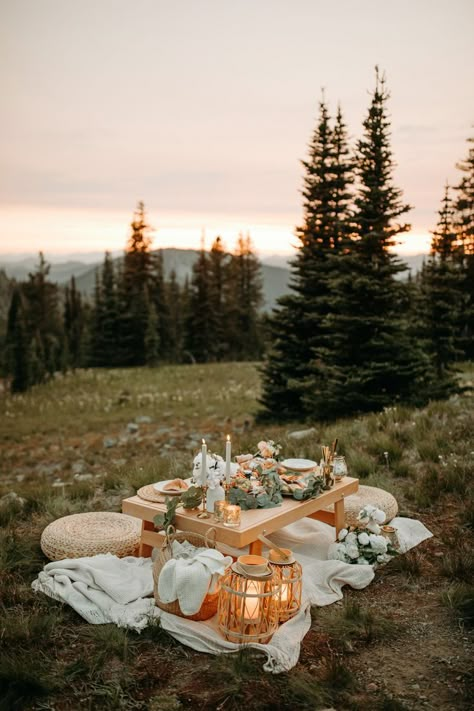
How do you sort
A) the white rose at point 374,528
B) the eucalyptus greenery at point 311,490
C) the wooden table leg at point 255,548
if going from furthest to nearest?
the white rose at point 374,528, the eucalyptus greenery at point 311,490, the wooden table leg at point 255,548

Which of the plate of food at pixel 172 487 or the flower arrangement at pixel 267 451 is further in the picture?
the flower arrangement at pixel 267 451

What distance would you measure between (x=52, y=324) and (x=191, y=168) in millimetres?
30202

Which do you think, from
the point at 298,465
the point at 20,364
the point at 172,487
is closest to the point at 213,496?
the point at 172,487

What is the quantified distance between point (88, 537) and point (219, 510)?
1.62m

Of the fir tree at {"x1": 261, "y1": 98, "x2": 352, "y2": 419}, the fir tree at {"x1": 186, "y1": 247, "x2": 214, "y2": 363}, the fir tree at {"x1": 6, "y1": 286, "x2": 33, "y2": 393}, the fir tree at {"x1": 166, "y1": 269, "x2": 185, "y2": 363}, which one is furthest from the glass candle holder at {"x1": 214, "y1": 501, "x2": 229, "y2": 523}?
the fir tree at {"x1": 166, "y1": 269, "x2": 185, "y2": 363}

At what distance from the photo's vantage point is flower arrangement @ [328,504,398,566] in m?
5.54

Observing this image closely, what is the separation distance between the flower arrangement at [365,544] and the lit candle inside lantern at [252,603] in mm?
1763

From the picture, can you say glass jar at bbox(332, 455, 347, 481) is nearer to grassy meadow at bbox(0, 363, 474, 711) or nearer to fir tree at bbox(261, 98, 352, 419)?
grassy meadow at bbox(0, 363, 474, 711)

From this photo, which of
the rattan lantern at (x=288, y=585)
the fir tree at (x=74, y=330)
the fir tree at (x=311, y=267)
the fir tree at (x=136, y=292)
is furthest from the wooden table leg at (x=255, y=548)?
the fir tree at (x=74, y=330)

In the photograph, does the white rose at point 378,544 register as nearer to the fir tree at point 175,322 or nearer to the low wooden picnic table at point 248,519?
the low wooden picnic table at point 248,519

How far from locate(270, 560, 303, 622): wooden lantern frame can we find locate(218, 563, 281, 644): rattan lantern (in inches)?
9.1

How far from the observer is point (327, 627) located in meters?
4.36

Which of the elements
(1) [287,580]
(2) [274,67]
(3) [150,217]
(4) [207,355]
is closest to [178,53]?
(2) [274,67]

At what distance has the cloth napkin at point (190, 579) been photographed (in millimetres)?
4285
